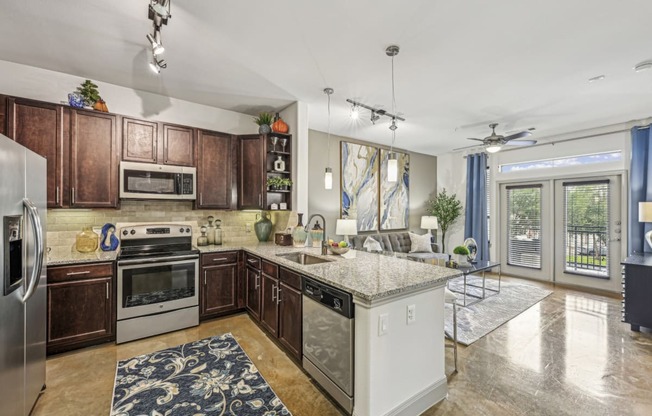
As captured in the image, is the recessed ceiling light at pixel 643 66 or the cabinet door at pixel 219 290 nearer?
the recessed ceiling light at pixel 643 66

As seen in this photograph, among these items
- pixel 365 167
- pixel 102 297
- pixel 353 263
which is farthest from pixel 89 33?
pixel 365 167

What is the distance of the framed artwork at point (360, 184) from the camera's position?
5.53m

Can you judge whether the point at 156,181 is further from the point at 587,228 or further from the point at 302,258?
the point at 587,228

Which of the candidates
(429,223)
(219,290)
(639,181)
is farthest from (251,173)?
(639,181)

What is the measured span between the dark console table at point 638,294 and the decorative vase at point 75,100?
6.52 meters

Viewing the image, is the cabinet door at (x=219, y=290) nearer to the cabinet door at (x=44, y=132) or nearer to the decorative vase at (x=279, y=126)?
the cabinet door at (x=44, y=132)

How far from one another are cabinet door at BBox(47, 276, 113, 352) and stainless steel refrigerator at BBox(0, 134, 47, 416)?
0.77m

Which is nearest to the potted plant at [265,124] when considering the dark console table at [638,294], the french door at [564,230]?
the dark console table at [638,294]

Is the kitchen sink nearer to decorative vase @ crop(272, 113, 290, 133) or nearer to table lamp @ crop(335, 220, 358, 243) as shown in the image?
table lamp @ crop(335, 220, 358, 243)

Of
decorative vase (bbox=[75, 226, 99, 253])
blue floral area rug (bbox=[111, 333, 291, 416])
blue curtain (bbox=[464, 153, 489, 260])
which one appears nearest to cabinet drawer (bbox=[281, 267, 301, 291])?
blue floral area rug (bbox=[111, 333, 291, 416])

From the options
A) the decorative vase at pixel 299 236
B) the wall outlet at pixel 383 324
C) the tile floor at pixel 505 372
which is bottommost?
the tile floor at pixel 505 372

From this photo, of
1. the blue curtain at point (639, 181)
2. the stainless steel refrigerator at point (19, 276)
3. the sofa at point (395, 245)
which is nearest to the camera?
the stainless steel refrigerator at point (19, 276)

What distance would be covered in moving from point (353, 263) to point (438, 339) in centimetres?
92

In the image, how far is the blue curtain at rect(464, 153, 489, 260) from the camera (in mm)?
6367
